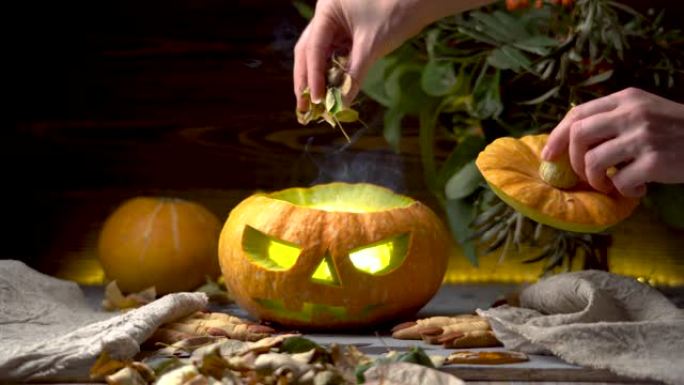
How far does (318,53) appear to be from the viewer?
1586mm

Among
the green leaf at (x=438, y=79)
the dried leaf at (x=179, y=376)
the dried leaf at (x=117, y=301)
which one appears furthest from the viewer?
the green leaf at (x=438, y=79)

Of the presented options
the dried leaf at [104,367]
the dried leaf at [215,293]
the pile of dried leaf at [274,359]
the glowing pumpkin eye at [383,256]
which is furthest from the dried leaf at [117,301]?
the dried leaf at [104,367]

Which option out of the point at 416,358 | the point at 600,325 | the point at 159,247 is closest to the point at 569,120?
the point at 600,325

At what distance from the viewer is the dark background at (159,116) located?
7.59ft

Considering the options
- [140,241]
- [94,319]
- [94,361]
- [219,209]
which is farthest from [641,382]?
[219,209]

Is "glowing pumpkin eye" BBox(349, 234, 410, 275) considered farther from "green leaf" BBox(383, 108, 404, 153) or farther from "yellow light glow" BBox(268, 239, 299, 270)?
"green leaf" BBox(383, 108, 404, 153)

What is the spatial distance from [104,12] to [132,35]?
0.07m

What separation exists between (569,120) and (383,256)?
39 cm

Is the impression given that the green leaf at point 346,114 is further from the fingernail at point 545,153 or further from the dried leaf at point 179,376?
the dried leaf at point 179,376

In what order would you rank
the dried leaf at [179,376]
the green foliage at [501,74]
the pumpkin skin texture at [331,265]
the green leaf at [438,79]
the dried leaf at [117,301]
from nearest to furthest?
the dried leaf at [179,376], the pumpkin skin texture at [331,265], the dried leaf at [117,301], the green foliage at [501,74], the green leaf at [438,79]

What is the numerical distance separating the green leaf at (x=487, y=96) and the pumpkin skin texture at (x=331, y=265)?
1.13 ft

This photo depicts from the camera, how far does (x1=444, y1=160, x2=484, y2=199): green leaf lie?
6.82 ft

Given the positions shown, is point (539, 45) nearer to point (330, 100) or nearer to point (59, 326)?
point (330, 100)

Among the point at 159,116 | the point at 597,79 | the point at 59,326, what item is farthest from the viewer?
the point at 159,116
